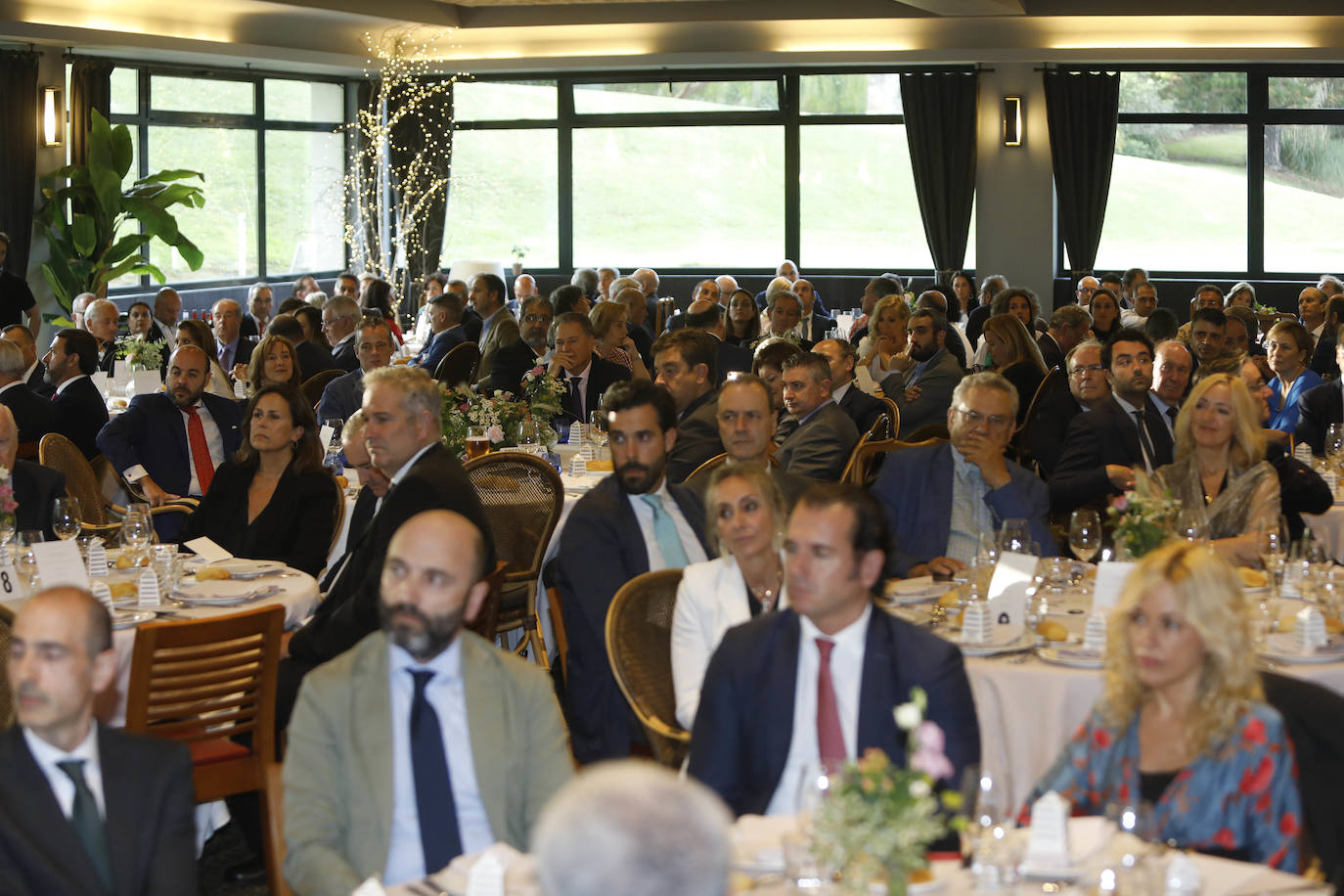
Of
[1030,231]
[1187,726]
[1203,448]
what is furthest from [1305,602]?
[1030,231]

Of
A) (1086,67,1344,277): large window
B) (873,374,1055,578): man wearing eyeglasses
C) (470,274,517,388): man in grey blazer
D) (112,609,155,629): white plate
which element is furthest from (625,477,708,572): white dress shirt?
(1086,67,1344,277): large window

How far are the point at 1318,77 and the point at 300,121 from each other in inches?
431

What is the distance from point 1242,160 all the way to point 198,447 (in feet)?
42.4

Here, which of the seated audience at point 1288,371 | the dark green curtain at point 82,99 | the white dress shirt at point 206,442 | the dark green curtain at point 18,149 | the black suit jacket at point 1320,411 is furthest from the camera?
the dark green curtain at point 82,99

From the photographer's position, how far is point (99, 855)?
267 cm

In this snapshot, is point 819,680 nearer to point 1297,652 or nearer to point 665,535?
point 1297,652

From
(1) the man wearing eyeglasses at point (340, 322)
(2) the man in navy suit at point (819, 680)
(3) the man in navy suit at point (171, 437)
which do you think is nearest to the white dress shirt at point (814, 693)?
(2) the man in navy suit at point (819, 680)

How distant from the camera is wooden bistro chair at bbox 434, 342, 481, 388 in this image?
33.9 ft

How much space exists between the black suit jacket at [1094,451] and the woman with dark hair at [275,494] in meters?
2.77

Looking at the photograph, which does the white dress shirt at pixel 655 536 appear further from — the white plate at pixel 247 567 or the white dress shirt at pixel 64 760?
the white dress shirt at pixel 64 760

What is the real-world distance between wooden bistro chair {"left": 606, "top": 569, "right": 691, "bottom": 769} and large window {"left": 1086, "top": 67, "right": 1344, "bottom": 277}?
13.6 m

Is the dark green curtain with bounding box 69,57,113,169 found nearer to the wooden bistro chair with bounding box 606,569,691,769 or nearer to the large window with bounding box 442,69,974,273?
the large window with bounding box 442,69,974,273

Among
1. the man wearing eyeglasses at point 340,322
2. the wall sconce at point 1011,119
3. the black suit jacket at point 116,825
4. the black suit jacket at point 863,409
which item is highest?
the wall sconce at point 1011,119

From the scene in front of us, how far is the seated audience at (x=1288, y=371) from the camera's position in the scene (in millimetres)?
7934
